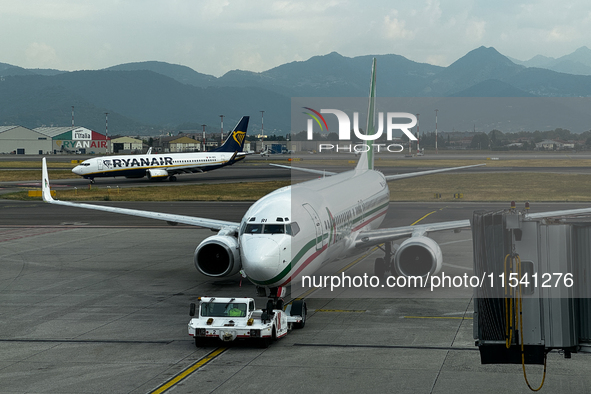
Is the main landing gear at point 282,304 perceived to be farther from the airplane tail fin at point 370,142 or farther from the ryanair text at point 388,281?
the airplane tail fin at point 370,142

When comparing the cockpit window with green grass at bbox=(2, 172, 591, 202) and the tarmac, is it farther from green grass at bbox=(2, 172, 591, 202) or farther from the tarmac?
green grass at bbox=(2, 172, 591, 202)

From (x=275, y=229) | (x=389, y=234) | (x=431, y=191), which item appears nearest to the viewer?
(x=275, y=229)

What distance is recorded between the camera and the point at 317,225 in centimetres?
2456

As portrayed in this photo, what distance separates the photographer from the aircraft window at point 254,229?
73.7 feet

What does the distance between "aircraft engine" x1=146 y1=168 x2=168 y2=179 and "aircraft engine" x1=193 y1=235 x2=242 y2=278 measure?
223 ft

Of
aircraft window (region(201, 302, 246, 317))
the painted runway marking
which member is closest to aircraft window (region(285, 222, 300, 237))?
aircraft window (region(201, 302, 246, 317))

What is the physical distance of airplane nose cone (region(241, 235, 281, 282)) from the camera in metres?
21.0

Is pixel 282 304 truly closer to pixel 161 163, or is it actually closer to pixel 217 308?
pixel 217 308

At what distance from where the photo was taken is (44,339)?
21641 millimetres

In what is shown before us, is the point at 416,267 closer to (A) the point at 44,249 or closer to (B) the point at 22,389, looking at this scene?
(B) the point at 22,389

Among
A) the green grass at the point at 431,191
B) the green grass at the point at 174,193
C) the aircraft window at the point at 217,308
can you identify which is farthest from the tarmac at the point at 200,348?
the green grass at the point at 431,191

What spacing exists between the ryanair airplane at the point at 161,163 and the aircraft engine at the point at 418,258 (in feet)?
228

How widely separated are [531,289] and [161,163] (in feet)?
278

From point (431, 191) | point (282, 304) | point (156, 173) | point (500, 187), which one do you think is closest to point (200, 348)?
point (282, 304)
